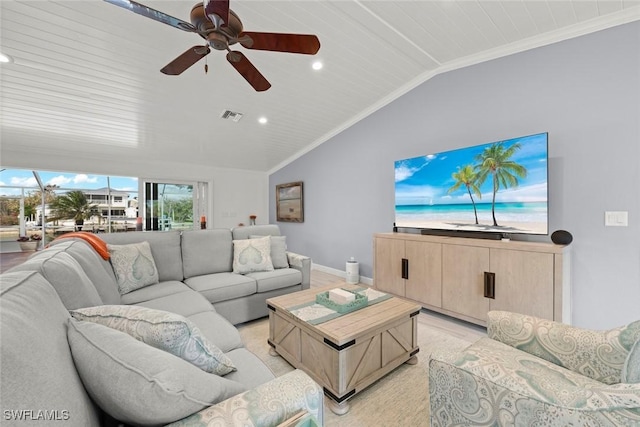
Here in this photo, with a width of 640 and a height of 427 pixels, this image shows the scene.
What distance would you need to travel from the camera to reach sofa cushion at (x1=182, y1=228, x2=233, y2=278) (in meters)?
2.86

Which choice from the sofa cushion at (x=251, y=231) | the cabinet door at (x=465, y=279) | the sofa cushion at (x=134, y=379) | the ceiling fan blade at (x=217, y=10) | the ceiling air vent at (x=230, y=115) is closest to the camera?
the sofa cushion at (x=134, y=379)

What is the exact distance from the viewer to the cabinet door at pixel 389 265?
3.21 m

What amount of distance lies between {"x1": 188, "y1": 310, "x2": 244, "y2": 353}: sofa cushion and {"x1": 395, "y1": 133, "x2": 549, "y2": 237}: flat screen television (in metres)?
2.54

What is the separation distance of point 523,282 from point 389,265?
1370 mm

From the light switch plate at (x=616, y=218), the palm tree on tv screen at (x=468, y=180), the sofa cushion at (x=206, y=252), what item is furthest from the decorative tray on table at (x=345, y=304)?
the light switch plate at (x=616, y=218)

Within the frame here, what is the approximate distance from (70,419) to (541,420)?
1.30 metres

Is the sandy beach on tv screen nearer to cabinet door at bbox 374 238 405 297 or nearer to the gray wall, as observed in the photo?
the gray wall

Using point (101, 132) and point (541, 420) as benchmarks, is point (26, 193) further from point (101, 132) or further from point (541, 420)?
point (541, 420)

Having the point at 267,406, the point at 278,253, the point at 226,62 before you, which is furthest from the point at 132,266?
the point at 226,62

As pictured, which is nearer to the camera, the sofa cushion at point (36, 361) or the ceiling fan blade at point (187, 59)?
the sofa cushion at point (36, 361)

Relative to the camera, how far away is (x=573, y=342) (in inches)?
48.2

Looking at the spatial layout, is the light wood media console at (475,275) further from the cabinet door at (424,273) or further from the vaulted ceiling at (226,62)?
the vaulted ceiling at (226,62)

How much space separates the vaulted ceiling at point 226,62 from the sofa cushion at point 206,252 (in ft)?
5.97
